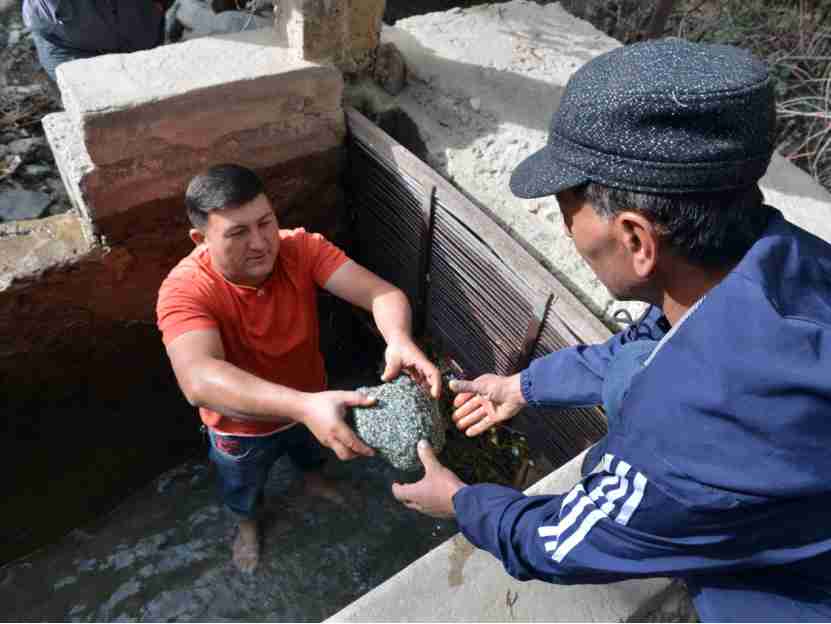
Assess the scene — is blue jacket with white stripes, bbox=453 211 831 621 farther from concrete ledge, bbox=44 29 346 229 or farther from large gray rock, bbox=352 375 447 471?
concrete ledge, bbox=44 29 346 229

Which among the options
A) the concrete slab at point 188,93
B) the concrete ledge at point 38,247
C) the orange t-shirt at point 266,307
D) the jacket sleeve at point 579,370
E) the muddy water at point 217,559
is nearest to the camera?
the jacket sleeve at point 579,370

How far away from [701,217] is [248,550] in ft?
10.1

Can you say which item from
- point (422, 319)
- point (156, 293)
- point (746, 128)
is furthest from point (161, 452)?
point (746, 128)

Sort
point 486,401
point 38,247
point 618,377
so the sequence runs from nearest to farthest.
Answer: point 618,377 → point 486,401 → point 38,247

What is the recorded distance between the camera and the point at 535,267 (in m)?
2.69

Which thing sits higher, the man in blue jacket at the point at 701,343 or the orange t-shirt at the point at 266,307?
the man in blue jacket at the point at 701,343

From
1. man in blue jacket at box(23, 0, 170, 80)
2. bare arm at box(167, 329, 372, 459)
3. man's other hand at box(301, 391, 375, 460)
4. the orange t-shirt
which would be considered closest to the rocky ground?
man in blue jacket at box(23, 0, 170, 80)

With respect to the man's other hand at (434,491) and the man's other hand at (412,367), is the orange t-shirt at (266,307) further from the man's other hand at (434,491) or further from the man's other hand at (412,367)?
the man's other hand at (434,491)

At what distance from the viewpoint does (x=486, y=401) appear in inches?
92.5

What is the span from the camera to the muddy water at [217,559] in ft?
11.2

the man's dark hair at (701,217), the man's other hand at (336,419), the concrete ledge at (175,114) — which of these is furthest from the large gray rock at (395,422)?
the concrete ledge at (175,114)

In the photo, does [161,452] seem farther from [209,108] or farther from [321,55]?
[321,55]

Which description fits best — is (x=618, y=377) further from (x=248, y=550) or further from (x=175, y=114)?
(x=248, y=550)

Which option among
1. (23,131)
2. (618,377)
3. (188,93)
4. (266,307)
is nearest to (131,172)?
(188,93)
